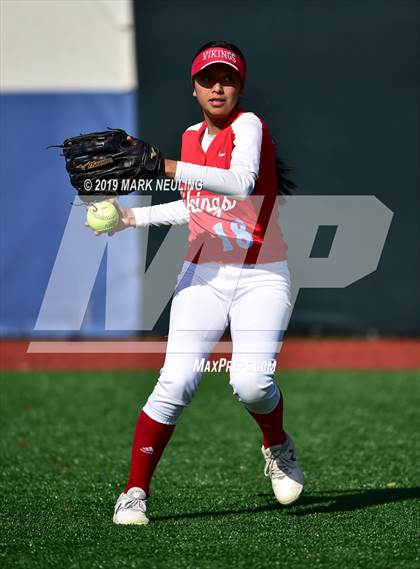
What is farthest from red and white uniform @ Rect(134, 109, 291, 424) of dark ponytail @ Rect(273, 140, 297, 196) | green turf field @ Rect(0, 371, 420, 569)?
green turf field @ Rect(0, 371, 420, 569)

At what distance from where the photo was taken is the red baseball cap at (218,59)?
4164 millimetres

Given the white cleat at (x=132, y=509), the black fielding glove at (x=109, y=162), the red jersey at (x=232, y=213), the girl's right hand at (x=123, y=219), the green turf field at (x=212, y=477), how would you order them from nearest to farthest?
1. the green turf field at (x=212, y=477)
2. the black fielding glove at (x=109, y=162)
3. the white cleat at (x=132, y=509)
4. the red jersey at (x=232, y=213)
5. the girl's right hand at (x=123, y=219)

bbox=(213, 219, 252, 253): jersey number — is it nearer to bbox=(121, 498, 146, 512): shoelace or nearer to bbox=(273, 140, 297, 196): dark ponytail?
bbox=(273, 140, 297, 196): dark ponytail

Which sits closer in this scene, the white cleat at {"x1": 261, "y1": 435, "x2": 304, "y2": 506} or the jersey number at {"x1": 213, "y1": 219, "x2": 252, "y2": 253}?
the jersey number at {"x1": 213, "y1": 219, "x2": 252, "y2": 253}

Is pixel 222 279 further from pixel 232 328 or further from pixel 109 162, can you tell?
pixel 109 162

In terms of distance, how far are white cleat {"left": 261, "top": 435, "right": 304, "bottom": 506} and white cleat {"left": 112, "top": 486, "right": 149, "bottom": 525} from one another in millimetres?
681

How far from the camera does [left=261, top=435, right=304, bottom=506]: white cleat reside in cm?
456

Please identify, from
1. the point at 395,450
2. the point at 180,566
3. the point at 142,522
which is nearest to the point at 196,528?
the point at 142,522

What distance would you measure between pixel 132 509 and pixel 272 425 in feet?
2.50

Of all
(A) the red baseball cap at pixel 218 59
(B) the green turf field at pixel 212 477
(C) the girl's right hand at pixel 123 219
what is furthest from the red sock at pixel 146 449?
(A) the red baseball cap at pixel 218 59

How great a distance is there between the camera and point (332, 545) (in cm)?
385

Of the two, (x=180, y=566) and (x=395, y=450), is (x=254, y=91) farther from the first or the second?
(x=180, y=566)

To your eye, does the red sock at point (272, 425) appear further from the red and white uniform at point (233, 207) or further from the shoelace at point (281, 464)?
the red and white uniform at point (233, 207)

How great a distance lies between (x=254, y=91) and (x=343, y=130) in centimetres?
95
